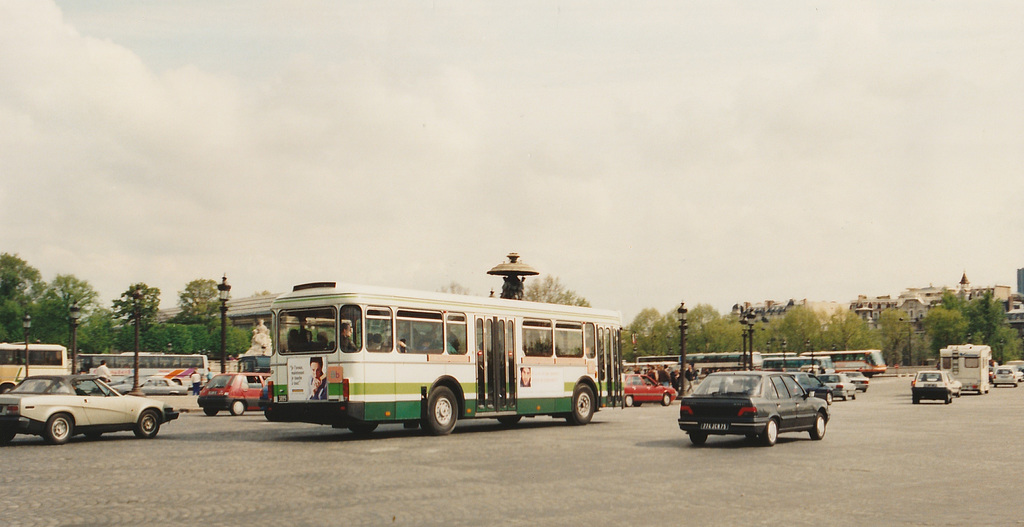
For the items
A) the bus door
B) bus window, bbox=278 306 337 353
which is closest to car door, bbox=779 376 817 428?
the bus door

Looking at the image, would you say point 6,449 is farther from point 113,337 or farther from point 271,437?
point 113,337

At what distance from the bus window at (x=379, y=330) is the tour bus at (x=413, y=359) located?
2 cm

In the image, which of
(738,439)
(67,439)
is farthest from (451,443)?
(67,439)

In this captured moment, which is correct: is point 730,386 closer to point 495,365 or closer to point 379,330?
point 495,365

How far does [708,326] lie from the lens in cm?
14588

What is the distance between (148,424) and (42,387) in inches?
97.3

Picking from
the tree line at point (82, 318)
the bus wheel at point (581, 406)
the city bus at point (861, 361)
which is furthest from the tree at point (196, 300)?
the bus wheel at point (581, 406)

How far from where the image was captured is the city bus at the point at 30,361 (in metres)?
58.2

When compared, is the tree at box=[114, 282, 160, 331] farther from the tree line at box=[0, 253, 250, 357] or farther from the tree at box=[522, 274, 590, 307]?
the tree at box=[522, 274, 590, 307]

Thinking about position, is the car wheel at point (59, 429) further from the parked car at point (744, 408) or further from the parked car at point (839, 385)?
the parked car at point (839, 385)

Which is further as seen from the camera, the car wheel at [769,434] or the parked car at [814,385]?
the parked car at [814,385]

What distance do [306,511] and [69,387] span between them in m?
12.2

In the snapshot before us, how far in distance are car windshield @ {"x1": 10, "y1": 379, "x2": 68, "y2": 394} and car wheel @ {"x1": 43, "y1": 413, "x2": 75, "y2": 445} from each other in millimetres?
540

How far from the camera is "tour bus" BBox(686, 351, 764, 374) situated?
96.5 metres
